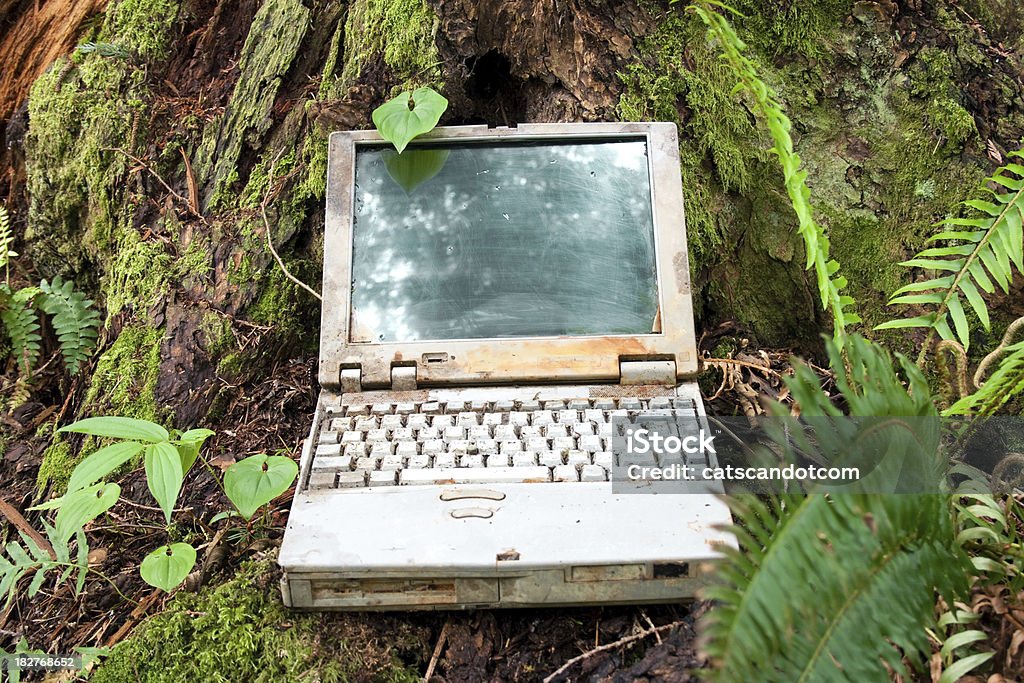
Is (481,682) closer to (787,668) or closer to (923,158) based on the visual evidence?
(787,668)

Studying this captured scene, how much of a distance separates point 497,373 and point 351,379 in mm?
388

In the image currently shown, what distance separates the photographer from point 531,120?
2895 millimetres

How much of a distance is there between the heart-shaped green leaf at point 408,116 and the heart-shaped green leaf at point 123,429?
3.33 ft

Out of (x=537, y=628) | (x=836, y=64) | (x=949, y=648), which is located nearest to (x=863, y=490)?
(x=949, y=648)

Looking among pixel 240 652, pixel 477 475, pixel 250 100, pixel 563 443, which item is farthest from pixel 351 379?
pixel 250 100

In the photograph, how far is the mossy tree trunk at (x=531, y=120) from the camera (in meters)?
2.64

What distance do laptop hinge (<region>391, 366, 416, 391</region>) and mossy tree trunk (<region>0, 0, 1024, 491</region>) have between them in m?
0.61

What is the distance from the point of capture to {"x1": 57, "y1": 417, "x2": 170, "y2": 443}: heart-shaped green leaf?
1791 mm

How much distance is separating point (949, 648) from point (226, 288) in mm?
2201

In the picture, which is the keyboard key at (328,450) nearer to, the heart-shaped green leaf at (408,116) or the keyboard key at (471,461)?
the keyboard key at (471,461)

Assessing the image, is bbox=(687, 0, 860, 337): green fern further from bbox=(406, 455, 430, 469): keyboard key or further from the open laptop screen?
bbox=(406, 455, 430, 469): keyboard key

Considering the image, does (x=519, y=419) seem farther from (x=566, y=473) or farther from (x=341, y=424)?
(x=341, y=424)

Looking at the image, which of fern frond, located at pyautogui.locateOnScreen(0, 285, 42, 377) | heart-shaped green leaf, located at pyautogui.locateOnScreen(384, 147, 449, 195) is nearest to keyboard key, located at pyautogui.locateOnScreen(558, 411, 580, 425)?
heart-shaped green leaf, located at pyautogui.locateOnScreen(384, 147, 449, 195)

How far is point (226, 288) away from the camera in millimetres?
2678
